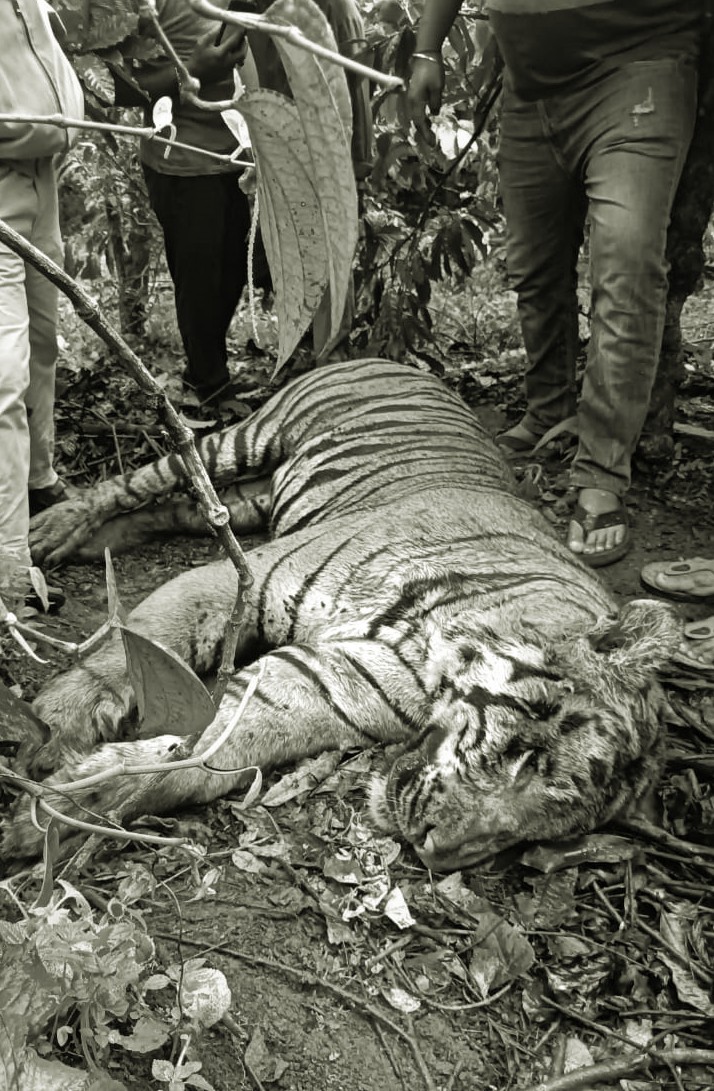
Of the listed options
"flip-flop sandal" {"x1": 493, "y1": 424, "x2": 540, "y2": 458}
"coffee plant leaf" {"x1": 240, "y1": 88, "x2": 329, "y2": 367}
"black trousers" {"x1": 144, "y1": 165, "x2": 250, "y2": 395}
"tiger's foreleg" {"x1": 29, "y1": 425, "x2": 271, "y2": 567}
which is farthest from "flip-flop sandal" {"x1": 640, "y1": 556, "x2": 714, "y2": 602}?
"coffee plant leaf" {"x1": 240, "y1": 88, "x2": 329, "y2": 367}

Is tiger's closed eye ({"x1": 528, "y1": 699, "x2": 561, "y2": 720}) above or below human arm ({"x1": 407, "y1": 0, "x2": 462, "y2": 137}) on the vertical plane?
below

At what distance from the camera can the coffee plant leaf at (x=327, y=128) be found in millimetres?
849

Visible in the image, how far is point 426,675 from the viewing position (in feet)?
9.16

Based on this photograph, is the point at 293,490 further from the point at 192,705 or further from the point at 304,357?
the point at 192,705

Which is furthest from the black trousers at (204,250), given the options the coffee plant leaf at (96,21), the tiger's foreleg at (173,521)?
the coffee plant leaf at (96,21)

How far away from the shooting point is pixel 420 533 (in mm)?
3295

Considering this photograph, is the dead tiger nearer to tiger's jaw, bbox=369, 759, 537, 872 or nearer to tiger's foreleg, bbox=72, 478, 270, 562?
tiger's jaw, bbox=369, 759, 537, 872

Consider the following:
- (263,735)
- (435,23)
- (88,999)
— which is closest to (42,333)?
(263,735)

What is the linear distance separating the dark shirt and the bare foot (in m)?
1.59

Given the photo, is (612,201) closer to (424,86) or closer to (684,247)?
(684,247)

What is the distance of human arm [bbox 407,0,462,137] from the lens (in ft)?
13.8

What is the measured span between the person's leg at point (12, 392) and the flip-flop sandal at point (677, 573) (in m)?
2.25

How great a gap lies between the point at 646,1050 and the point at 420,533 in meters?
1.72

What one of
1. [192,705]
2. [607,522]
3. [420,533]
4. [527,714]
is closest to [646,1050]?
[527,714]
